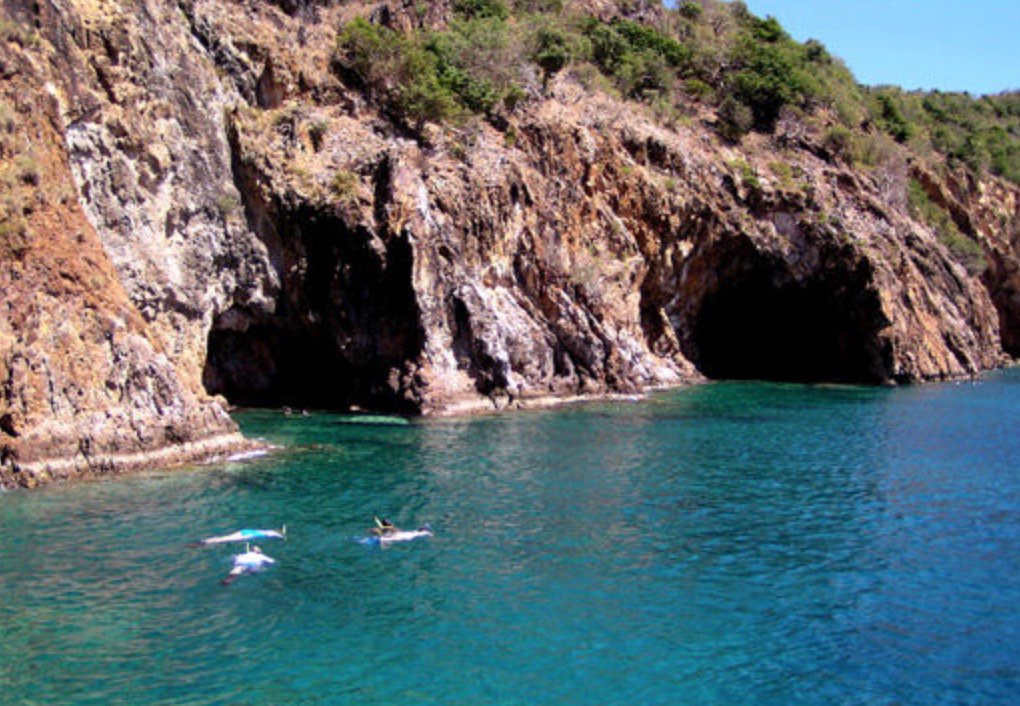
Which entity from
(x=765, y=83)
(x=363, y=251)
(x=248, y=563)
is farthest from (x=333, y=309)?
(x=765, y=83)

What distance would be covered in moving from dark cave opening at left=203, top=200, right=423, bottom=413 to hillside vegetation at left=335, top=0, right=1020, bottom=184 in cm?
964

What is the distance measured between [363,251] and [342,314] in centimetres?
306

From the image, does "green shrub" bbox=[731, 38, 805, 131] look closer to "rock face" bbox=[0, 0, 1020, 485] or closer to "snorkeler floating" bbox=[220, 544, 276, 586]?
"rock face" bbox=[0, 0, 1020, 485]

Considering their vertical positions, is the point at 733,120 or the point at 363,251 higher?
the point at 733,120

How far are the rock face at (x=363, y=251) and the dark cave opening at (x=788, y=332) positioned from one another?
0.20 metres

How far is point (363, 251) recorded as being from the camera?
4344 cm

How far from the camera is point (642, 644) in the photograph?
1617 centimetres

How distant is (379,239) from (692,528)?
24492mm

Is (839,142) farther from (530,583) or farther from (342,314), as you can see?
(530,583)

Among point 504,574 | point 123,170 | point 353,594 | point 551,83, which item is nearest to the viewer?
point 353,594

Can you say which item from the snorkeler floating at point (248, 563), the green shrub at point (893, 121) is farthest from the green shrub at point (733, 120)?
the snorkeler floating at point (248, 563)

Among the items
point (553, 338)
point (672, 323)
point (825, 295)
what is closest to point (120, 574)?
point (553, 338)

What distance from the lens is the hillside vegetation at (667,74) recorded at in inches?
1960

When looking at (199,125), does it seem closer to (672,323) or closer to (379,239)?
(379,239)
